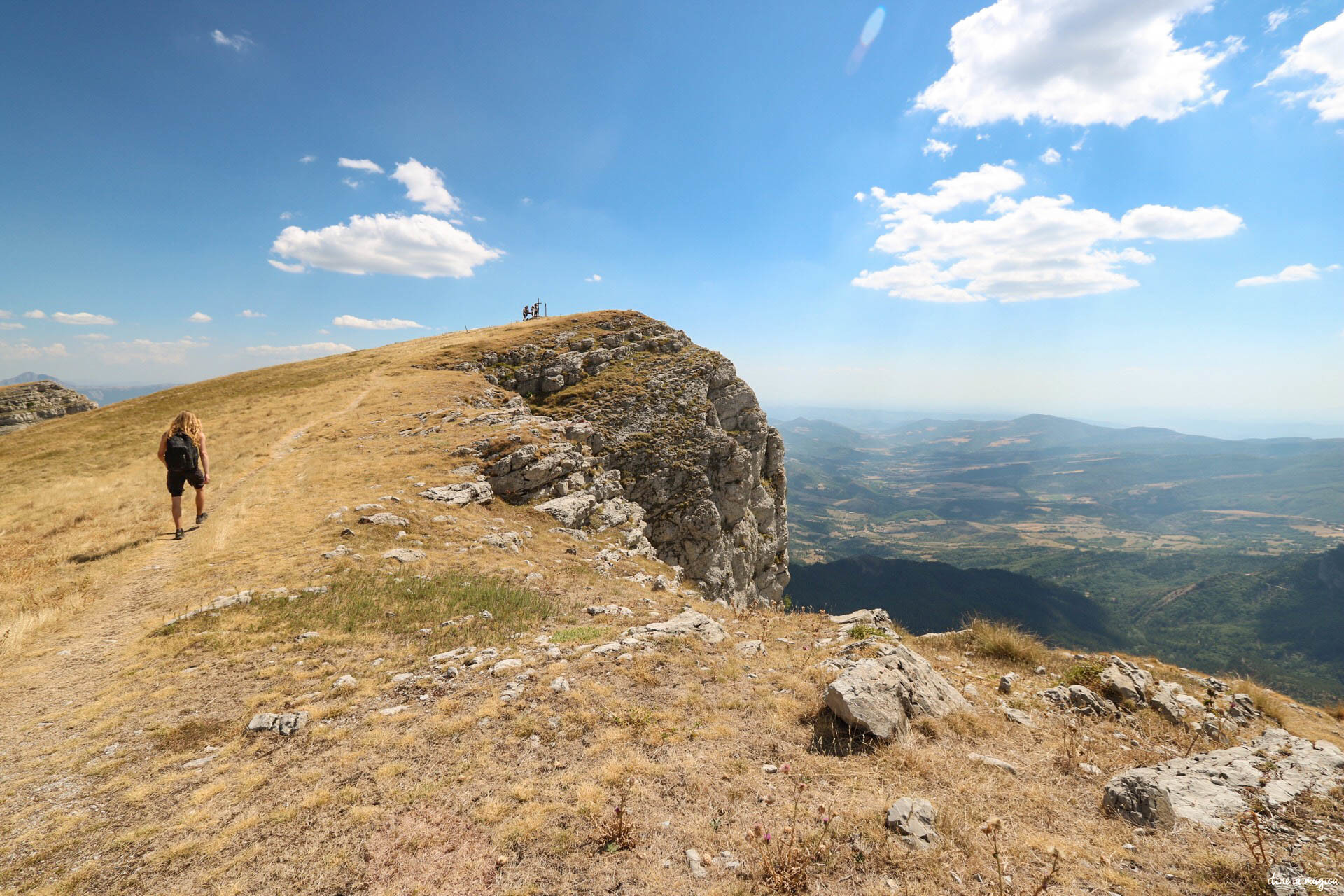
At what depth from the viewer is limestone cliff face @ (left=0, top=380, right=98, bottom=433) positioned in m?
59.6

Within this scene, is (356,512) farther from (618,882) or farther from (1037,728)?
(1037,728)

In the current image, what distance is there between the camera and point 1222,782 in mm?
8633

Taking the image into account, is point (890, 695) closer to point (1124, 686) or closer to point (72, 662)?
point (1124, 686)

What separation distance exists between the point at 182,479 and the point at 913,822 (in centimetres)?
2613

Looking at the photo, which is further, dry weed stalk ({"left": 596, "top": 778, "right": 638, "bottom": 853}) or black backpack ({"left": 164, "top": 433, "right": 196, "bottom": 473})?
black backpack ({"left": 164, "top": 433, "right": 196, "bottom": 473})

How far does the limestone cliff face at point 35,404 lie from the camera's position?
5956cm

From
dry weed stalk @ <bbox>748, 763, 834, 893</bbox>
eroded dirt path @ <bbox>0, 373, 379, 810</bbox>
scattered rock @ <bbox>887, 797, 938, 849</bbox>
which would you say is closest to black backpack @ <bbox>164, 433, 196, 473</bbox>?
eroded dirt path @ <bbox>0, 373, 379, 810</bbox>

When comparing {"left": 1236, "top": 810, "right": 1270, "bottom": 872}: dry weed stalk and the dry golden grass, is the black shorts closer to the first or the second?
the dry golden grass

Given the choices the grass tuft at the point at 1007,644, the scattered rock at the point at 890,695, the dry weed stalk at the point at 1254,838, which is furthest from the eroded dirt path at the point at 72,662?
the grass tuft at the point at 1007,644

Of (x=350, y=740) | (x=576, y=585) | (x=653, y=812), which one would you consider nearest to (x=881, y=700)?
(x=653, y=812)

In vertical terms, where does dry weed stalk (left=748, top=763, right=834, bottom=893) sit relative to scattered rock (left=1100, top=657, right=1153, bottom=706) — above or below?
above

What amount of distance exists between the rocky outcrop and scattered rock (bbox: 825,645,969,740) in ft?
10.5

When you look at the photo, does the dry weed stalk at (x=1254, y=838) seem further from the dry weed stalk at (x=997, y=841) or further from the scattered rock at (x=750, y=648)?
the scattered rock at (x=750, y=648)

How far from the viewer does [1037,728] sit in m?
10.8
